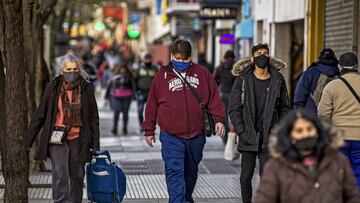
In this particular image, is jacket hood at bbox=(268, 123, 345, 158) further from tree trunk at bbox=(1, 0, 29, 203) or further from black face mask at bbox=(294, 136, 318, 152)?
tree trunk at bbox=(1, 0, 29, 203)

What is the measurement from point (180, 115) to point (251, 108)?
0.69m

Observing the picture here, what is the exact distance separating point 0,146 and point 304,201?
587cm

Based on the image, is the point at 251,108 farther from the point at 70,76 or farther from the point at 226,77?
the point at 226,77

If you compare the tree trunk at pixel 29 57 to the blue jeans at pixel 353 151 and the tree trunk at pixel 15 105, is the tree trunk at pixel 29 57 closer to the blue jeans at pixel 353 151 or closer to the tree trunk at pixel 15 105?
the tree trunk at pixel 15 105

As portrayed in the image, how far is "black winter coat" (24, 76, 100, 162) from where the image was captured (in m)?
9.15

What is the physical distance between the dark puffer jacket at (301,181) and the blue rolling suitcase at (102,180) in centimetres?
387

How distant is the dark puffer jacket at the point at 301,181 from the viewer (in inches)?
212

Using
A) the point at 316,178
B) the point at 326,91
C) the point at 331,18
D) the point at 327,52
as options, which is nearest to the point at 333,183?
the point at 316,178

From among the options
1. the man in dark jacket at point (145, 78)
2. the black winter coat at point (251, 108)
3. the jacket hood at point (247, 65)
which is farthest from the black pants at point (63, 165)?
the man in dark jacket at point (145, 78)

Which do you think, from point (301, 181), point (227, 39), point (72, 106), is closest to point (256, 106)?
point (72, 106)

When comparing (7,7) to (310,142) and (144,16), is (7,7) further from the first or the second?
(144,16)

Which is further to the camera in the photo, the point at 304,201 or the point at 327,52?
the point at 327,52

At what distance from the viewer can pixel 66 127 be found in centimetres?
916

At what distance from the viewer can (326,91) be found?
9391mm
